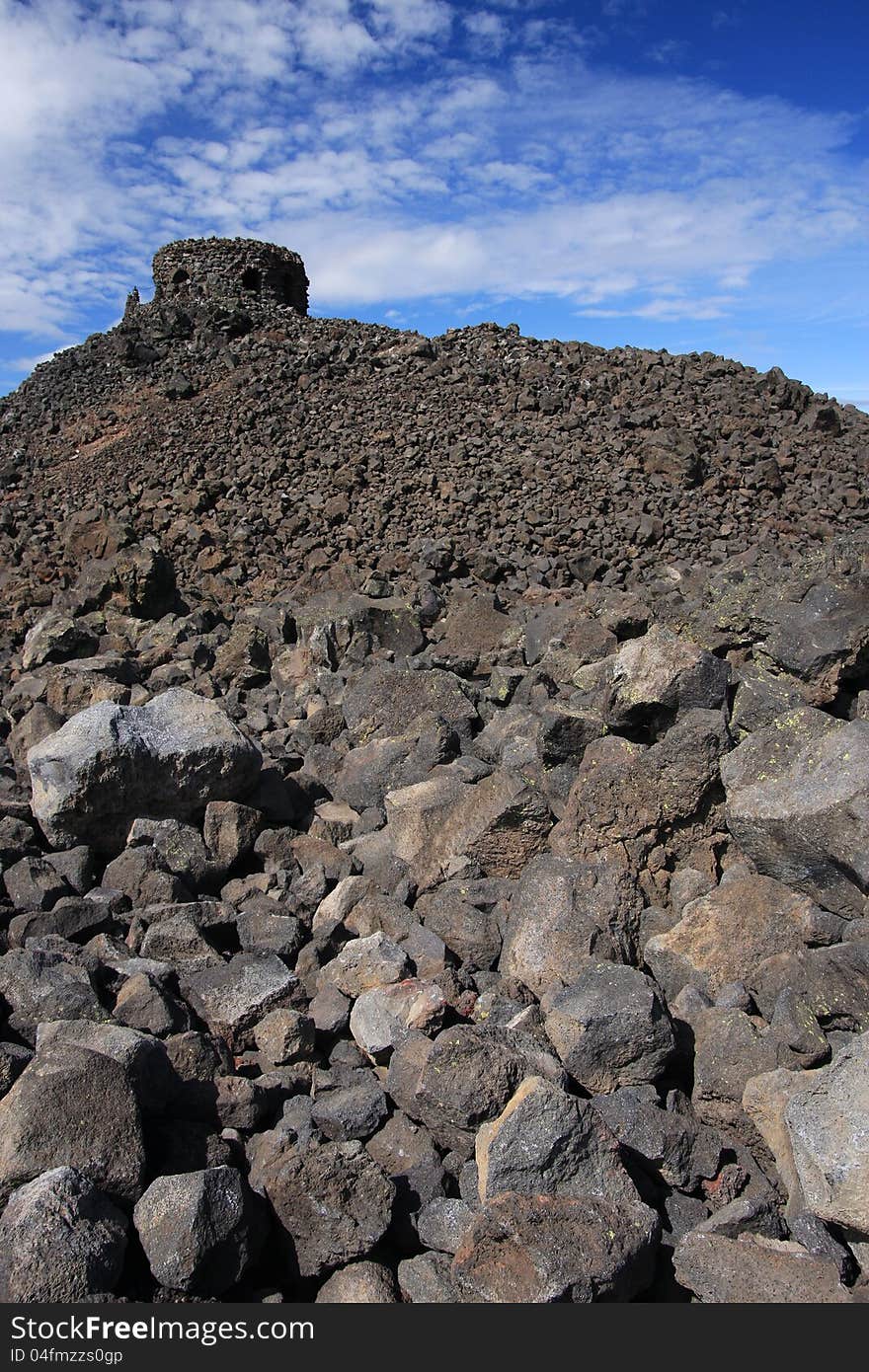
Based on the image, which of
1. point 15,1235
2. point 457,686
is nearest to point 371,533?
point 457,686

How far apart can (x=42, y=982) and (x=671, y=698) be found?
13.3ft

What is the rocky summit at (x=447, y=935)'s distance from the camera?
3113 millimetres

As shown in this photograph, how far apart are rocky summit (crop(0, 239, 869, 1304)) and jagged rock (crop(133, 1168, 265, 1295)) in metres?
0.01

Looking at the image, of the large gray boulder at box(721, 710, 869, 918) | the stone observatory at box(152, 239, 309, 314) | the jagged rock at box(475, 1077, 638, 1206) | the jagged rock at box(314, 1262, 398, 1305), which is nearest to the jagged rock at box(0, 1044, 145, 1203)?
the jagged rock at box(314, 1262, 398, 1305)

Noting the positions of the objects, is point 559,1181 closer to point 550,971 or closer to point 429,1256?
point 429,1256

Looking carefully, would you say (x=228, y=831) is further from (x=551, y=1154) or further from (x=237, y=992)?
(x=551, y=1154)

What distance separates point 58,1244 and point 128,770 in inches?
151

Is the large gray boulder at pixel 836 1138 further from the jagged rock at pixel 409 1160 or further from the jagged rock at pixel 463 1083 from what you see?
the jagged rock at pixel 409 1160

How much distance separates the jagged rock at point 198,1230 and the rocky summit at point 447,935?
0.4 inches

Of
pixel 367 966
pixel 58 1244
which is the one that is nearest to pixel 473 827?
pixel 367 966

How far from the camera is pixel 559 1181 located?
325cm

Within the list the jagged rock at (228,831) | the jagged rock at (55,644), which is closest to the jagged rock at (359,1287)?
the jagged rock at (228,831)

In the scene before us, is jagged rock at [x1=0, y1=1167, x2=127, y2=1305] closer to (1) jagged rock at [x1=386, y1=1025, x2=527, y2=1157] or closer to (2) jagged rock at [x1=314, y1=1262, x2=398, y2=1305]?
(2) jagged rock at [x1=314, y1=1262, x2=398, y2=1305]

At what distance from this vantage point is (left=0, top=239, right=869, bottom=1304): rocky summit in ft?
10.2
